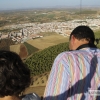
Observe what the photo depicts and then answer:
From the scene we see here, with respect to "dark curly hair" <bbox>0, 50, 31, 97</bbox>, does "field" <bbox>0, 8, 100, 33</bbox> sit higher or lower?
lower

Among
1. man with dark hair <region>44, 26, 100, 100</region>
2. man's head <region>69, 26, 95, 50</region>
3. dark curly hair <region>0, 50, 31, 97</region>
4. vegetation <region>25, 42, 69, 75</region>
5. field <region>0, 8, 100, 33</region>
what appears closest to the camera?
dark curly hair <region>0, 50, 31, 97</region>

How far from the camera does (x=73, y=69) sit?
5.05 feet

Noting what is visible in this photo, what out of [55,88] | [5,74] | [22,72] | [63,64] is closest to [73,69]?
[63,64]

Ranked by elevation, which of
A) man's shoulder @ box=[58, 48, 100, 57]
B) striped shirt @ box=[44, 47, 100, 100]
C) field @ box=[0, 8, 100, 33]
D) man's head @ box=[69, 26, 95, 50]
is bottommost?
field @ box=[0, 8, 100, 33]

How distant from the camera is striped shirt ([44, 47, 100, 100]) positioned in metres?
1.52

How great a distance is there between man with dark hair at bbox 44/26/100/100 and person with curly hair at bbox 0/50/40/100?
0.71 feet

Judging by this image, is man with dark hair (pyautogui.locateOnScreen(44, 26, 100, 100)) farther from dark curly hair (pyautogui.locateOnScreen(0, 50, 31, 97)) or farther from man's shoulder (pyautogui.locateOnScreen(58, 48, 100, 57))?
dark curly hair (pyautogui.locateOnScreen(0, 50, 31, 97))

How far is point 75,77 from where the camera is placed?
153 cm

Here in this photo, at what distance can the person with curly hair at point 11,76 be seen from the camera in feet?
4.36

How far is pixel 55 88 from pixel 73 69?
0.18m

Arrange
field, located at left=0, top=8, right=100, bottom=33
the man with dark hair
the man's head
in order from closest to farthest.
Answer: the man with dark hair, the man's head, field, located at left=0, top=8, right=100, bottom=33

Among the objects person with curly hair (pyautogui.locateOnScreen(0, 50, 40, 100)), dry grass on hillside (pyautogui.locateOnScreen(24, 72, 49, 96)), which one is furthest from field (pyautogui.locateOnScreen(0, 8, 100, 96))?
person with curly hair (pyautogui.locateOnScreen(0, 50, 40, 100))

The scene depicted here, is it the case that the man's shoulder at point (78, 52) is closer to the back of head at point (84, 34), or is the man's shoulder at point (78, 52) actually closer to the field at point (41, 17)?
the back of head at point (84, 34)

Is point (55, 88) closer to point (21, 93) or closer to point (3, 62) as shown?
point (21, 93)
